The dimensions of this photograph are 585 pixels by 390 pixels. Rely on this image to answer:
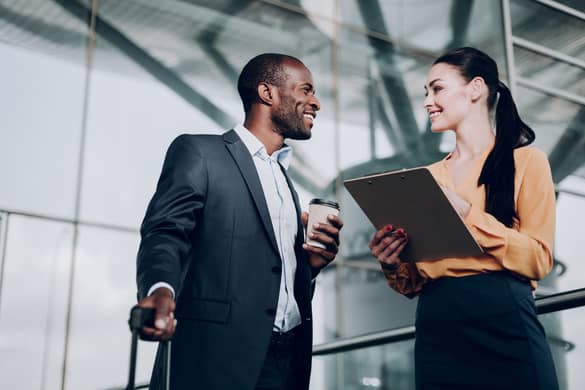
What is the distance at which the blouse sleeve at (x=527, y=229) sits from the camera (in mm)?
1941

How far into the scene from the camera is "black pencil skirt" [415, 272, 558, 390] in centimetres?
191

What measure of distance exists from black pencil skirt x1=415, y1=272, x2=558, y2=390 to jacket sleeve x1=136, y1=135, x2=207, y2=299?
68cm

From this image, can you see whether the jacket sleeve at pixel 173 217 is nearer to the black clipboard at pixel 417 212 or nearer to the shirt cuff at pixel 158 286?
the shirt cuff at pixel 158 286

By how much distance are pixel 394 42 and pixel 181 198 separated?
296 inches

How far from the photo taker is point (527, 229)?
2.00 meters

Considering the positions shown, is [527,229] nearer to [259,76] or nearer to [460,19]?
[259,76]

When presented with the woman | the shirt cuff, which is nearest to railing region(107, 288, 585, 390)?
the woman

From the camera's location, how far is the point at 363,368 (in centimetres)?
781

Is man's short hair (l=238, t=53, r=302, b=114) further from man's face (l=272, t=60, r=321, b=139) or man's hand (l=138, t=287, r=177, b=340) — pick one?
man's hand (l=138, t=287, r=177, b=340)

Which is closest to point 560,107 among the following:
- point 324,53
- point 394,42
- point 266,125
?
point 394,42

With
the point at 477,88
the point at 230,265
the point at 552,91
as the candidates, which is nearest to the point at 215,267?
the point at 230,265

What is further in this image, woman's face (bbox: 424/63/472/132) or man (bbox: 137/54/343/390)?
woman's face (bbox: 424/63/472/132)

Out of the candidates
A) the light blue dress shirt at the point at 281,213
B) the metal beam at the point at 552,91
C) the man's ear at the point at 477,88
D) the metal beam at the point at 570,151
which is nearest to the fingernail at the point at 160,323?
the light blue dress shirt at the point at 281,213

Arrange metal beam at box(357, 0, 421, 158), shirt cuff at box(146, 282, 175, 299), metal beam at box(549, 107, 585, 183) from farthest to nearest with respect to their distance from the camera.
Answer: metal beam at box(357, 0, 421, 158) → metal beam at box(549, 107, 585, 183) → shirt cuff at box(146, 282, 175, 299)
